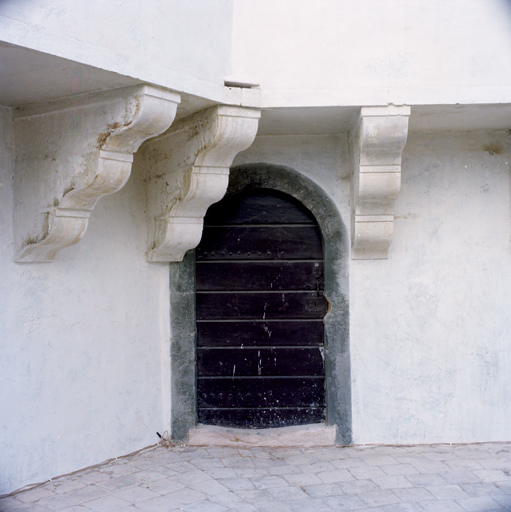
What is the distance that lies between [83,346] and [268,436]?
159 centimetres

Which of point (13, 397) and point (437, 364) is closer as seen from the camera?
point (13, 397)

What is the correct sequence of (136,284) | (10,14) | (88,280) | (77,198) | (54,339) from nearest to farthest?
(10,14)
(77,198)
(54,339)
(88,280)
(136,284)

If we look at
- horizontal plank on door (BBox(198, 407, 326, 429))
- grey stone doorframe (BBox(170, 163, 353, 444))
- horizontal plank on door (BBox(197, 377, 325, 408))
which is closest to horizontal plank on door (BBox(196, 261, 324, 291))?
grey stone doorframe (BBox(170, 163, 353, 444))

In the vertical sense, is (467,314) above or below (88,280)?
below

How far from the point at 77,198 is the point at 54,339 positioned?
0.91 meters

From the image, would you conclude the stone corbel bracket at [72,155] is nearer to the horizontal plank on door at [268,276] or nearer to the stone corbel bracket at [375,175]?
the stone corbel bracket at [375,175]

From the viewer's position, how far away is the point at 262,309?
4.80 m

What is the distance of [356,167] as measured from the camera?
4.24m

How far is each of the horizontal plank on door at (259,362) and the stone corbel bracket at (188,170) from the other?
83 centimetres

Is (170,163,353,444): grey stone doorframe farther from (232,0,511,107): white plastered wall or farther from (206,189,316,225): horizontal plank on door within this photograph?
(232,0,511,107): white plastered wall

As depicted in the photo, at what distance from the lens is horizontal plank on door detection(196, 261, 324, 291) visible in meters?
4.78

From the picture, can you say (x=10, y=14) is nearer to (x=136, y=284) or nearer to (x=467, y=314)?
(x=136, y=284)

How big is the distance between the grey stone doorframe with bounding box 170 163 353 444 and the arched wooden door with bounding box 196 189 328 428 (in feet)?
0.33

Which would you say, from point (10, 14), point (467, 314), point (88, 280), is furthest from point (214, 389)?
point (10, 14)
